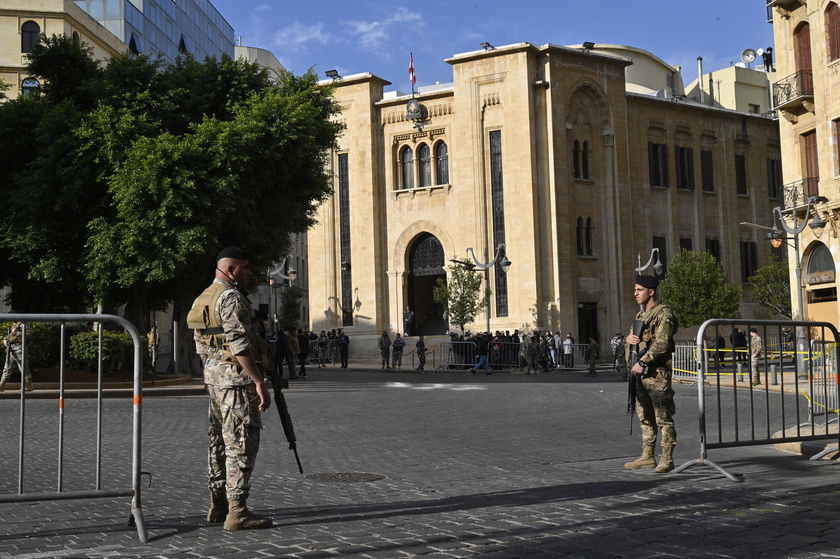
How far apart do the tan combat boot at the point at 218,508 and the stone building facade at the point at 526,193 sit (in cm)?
3986

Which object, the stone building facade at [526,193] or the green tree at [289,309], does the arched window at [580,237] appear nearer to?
the stone building facade at [526,193]

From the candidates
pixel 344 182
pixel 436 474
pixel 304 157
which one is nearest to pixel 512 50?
pixel 344 182

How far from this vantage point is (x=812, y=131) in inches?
1379

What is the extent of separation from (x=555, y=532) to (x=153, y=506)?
3.13 metres

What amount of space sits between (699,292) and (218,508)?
1533 inches

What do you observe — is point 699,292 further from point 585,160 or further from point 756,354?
point 756,354

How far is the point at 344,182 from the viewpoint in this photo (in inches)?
2063

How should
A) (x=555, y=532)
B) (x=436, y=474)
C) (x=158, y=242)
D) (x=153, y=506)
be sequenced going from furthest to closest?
(x=158, y=242), (x=436, y=474), (x=153, y=506), (x=555, y=532)

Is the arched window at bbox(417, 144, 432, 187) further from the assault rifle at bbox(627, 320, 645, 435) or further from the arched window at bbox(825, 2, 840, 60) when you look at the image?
the assault rifle at bbox(627, 320, 645, 435)

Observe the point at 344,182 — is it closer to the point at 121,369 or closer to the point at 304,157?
the point at 304,157

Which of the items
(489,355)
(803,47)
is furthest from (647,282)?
(803,47)

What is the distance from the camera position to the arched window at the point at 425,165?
50938mm

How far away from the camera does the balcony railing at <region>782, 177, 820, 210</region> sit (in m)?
34.6

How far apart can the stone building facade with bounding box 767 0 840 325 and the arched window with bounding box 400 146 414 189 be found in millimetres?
20012
